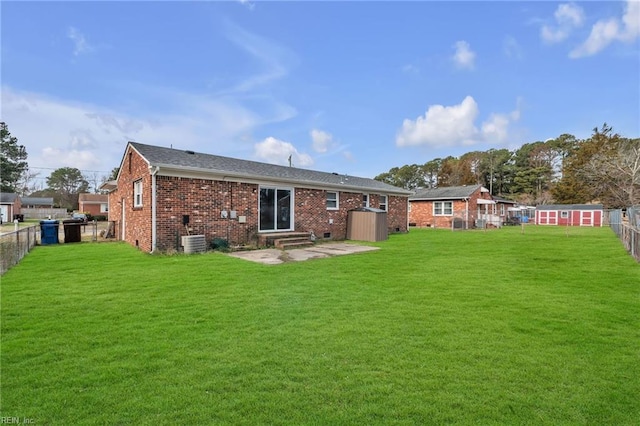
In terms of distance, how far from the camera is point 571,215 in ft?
114

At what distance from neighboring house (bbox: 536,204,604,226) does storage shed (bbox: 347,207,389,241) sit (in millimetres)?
27882

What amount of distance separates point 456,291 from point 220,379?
4691mm

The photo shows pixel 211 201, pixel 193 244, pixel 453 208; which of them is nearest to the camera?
pixel 193 244

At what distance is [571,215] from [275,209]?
1440 inches

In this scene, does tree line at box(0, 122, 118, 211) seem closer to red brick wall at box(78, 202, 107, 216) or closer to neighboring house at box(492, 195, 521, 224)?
red brick wall at box(78, 202, 107, 216)

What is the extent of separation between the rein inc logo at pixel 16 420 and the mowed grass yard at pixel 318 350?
3cm

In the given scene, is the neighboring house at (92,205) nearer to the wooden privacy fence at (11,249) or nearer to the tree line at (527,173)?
the tree line at (527,173)

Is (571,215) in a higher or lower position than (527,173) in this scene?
lower

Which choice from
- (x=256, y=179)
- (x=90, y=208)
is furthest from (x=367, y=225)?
(x=90, y=208)

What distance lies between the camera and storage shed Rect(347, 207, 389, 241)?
15.2 meters

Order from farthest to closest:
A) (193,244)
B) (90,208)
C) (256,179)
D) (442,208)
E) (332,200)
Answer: (90,208)
(442,208)
(332,200)
(256,179)
(193,244)

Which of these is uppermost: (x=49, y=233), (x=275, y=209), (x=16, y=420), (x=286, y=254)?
(x=275, y=209)

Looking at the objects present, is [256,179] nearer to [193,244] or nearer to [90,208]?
[193,244]

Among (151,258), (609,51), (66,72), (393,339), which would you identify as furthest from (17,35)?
(609,51)
